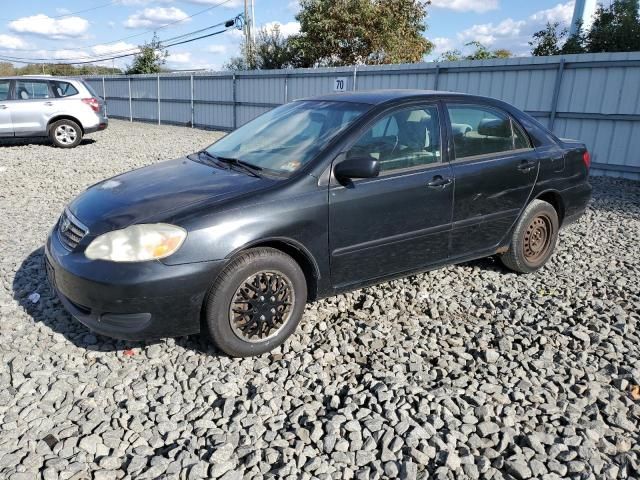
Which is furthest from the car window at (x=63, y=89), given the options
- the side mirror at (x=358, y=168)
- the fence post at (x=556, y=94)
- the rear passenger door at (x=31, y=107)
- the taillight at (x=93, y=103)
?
the side mirror at (x=358, y=168)

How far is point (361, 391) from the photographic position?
9.68 ft

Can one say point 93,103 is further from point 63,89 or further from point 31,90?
point 31,90

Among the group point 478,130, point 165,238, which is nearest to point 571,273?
point 478,130

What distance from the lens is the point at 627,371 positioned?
3.20 m

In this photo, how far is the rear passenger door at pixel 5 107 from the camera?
39.3ft

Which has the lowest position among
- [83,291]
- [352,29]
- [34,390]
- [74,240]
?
[34,390]

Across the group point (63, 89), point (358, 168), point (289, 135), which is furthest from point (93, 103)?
point (358, 168)

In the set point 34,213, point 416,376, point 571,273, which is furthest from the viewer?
point 34,213

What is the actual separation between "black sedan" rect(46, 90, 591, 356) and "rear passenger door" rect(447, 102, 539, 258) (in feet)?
0.04

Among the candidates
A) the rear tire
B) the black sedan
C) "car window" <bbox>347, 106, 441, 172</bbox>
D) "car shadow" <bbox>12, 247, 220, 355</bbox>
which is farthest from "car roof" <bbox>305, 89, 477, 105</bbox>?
"car shadow" <bbox>12, 247, 220, 355</bbox>

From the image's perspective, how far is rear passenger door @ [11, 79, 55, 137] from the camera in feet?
39.8

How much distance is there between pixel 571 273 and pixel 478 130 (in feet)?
5.75

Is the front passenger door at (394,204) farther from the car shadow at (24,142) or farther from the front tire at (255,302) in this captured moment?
the car shadow at (24,142)

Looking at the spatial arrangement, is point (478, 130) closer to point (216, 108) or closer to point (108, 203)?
point (108, 203)
